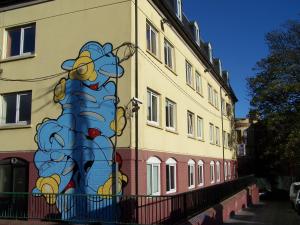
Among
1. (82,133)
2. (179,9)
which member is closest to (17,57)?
(82,133)

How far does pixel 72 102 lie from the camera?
1545 centimetres

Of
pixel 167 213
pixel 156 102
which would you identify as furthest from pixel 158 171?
pixel 167 213

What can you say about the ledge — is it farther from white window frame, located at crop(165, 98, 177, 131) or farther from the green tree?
the green tree

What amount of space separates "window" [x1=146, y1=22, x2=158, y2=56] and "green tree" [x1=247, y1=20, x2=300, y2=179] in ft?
55.4

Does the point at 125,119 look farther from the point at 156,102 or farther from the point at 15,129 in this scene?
the point at 15,129

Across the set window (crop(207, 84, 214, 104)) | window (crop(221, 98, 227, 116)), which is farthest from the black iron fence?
window (crop(221, 98, 227, 116))

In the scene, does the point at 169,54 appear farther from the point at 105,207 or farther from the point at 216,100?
the point at 216,100

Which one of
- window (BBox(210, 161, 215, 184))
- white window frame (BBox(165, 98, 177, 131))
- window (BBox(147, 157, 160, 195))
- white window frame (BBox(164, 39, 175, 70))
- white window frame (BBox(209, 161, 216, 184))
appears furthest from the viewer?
window (BBox(210, 161, 215, 184))

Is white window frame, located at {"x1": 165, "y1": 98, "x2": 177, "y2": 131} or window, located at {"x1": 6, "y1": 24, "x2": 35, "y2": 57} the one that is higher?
window, located at {"x1": 6, "y1": 24, "x2": 35, "y2": 57}

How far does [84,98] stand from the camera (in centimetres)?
1532

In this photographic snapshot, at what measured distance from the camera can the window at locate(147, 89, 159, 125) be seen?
16484 mm

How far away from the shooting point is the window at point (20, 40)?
56.1 feet

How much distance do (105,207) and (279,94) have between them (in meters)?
24.1

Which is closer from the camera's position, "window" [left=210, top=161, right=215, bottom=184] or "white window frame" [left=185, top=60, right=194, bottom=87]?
"white window frame" [left=185, top=60, right=194, bottom=87]
